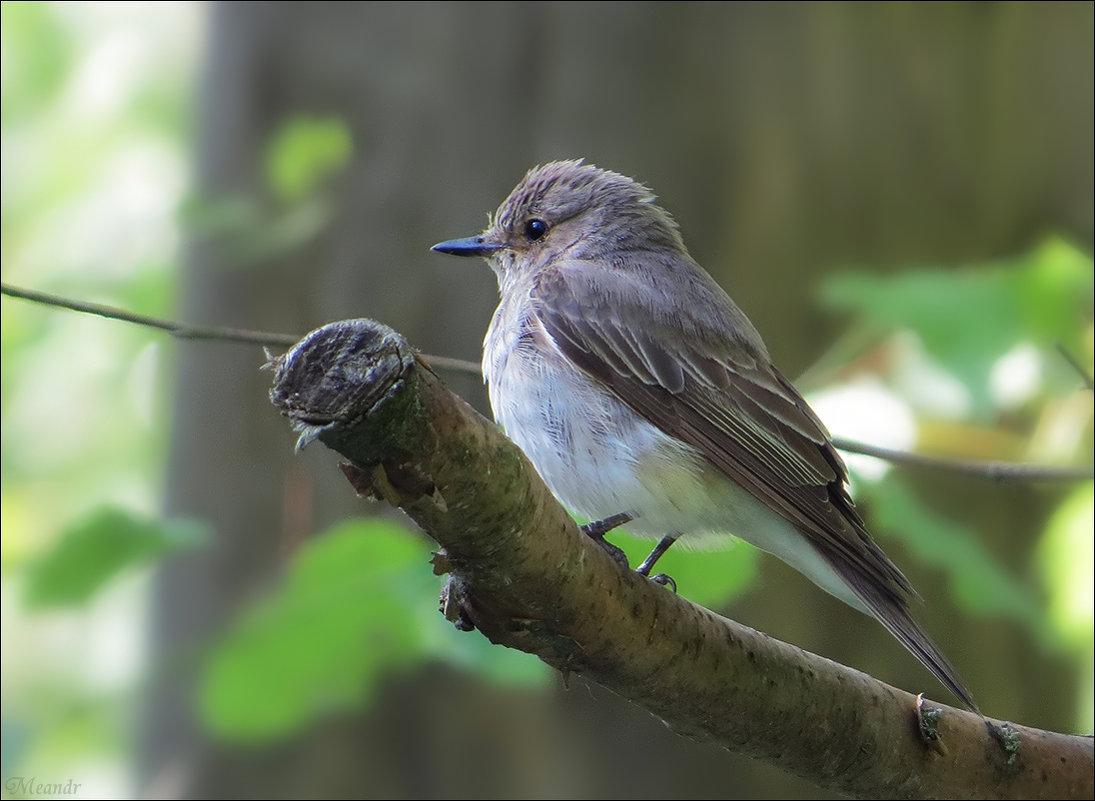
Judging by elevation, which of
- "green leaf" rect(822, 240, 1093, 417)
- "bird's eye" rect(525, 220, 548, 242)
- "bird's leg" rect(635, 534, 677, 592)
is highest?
"green leaf" rect(822, 240, 1093, 417)

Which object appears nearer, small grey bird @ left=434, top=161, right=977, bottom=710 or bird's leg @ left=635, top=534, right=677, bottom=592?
small grey bird @ left=434, top=161, right=977, bottom=710

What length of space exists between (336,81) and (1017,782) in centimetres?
351

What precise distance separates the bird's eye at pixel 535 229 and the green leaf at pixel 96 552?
155 cm

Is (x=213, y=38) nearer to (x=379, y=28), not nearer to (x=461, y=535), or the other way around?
(x=379, y=28)

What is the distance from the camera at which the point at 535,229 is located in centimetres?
378

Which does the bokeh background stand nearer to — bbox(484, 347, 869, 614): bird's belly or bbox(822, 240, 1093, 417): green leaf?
bbox(822, 240, 1093, 417): green leaf

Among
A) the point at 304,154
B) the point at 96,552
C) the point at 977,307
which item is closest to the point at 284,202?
the point at 304,154

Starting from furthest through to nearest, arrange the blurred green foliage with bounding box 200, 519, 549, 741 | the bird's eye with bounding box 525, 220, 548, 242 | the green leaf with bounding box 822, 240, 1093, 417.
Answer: the bird's eye with bounding box 525, 220, 548, 242, the green leaf with bounding box 822, 240, 1093, 417, the blurred green foliage with bounding box 200, 519, 549, 741

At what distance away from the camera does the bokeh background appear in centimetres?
408

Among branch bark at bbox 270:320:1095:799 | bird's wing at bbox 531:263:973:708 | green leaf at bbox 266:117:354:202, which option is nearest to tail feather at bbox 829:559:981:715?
bird's wing at bbox 531:263:973:708

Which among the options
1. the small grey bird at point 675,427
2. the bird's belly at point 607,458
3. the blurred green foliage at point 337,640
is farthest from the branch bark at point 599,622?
the blurred green foliage at point 337,640

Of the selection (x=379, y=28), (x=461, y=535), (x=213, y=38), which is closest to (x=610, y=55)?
(x=379, y=28)

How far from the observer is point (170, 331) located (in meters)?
2.56

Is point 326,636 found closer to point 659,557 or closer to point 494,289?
point 659,557
